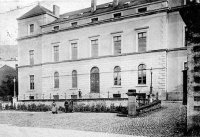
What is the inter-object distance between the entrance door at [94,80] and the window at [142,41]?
677cm

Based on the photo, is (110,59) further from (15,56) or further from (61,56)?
(15,56)

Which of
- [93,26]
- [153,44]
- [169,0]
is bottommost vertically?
[153,44]

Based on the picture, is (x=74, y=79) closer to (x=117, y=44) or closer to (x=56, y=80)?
(x=56, y=80)

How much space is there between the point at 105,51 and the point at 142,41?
5.26 metres

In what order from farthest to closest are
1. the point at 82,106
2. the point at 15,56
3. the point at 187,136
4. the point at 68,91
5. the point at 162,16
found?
the point at 15,56 → the point at 68,91 → the point at 162,16 → the point at 82,106 → the point at 187,136

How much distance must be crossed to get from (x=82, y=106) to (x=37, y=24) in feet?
70.1

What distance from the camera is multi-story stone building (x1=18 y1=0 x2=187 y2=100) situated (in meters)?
24.2

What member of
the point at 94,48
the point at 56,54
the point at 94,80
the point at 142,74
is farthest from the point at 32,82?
the point at 142,74

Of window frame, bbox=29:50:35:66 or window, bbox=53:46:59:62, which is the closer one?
window, bbox=53:46:59:62

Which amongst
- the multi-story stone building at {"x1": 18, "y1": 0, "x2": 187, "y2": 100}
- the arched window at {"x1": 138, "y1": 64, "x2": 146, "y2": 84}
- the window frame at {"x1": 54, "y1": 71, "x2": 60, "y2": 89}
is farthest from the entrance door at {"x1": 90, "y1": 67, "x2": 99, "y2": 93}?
the arched window at {"x1": 138, "y1": 64, "x2": 146, "y2": 84}

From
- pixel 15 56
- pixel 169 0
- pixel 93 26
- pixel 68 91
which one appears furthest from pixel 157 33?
pixel 15 56

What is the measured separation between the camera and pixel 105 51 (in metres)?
28.7

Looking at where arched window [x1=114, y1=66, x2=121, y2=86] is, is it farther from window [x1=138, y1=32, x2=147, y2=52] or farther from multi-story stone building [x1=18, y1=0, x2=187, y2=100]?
window [x1=138, y1=32, x2=147, y2=52]

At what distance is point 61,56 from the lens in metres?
32.5
